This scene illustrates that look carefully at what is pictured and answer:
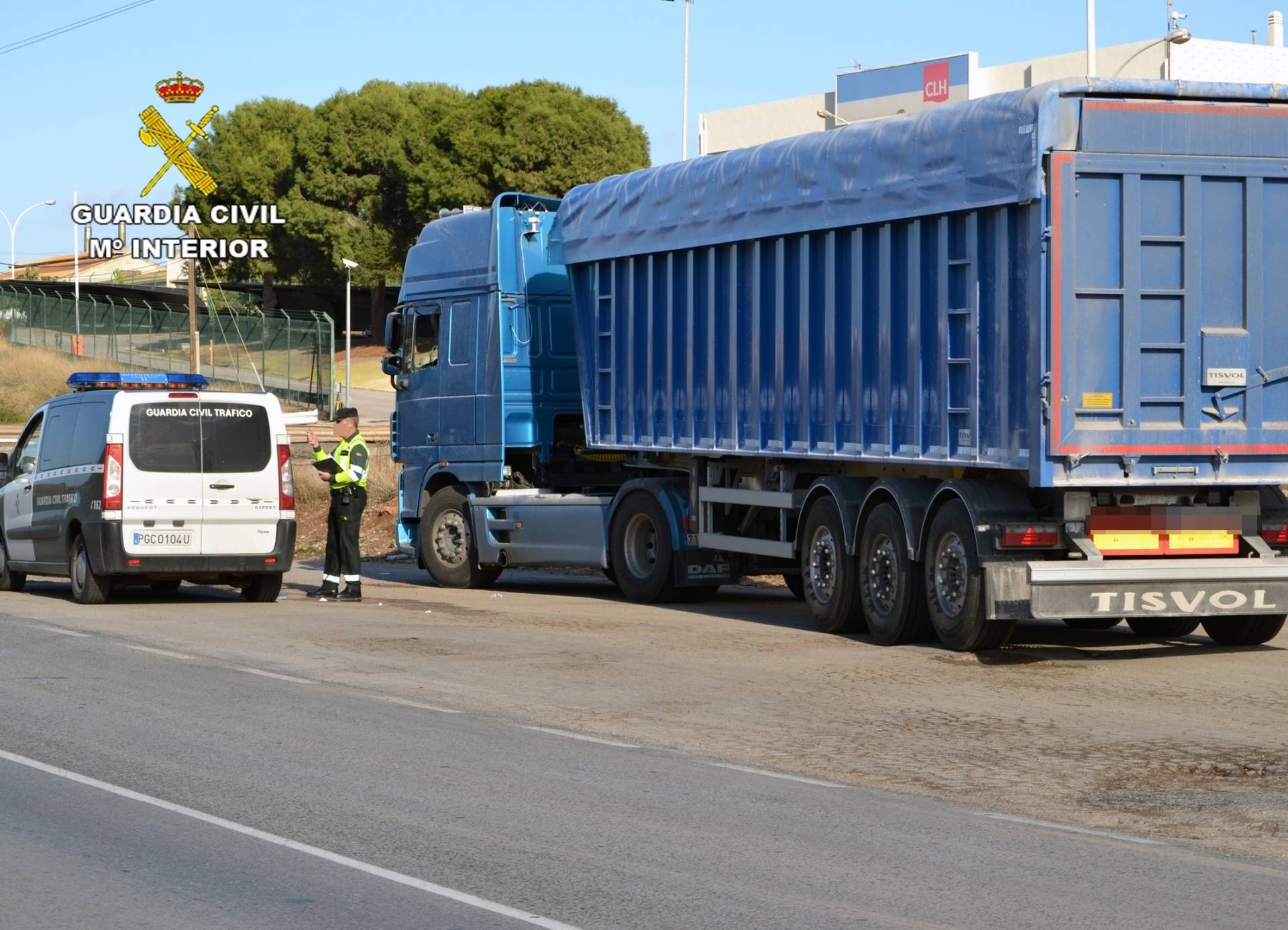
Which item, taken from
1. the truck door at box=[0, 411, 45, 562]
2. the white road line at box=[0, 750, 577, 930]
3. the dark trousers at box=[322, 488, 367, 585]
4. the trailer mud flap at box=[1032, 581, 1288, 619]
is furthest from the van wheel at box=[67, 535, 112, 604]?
the trailer mud flap at box=[1032, 581, 1288, 619]

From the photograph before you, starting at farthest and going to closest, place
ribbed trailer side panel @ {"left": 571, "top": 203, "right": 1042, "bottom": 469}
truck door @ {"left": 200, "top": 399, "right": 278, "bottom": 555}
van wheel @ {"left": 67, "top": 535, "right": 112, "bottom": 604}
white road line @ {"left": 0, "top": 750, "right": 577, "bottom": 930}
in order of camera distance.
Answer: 1. van wheel @ {"left": 67, "top": 535, "right": 112, "bottom": 604}
2. truck door @ {"left": 200, "top": 399, "right": 278, "bottom": 555}
3. ribbed trailer side panel @ {"left": 571, "top": 203, "right": 1042, "bottom": 469}
4. white road line @ {"left": 0, "top": 750, "right": 577, "bottom": 930}

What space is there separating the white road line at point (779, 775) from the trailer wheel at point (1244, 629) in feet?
19.0

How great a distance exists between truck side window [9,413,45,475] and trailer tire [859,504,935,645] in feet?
28.2

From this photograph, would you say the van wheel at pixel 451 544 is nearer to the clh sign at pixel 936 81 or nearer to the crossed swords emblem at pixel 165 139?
the crossed swords emblem at pixel 165 139

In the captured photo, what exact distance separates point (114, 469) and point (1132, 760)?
32.8 ft

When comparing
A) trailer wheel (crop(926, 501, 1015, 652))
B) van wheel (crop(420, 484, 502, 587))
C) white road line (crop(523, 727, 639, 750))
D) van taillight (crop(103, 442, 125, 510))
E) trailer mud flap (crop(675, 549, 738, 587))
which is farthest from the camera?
van wheel (crop(420, 484, 502, 587))

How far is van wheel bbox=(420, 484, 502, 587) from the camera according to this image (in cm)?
1850

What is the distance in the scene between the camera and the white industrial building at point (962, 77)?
166 feet

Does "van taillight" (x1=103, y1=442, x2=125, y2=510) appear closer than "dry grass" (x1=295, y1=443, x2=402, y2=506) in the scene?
Yes

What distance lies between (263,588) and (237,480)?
1.25 meters

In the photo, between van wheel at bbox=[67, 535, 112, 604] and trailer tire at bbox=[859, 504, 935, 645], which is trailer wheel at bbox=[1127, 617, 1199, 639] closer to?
trailer tire at bbox=[859, 504, 935, 645]

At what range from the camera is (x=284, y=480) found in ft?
53.4

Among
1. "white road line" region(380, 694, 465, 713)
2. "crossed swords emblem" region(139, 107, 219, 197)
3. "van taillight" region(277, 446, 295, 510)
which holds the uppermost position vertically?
"crossed swords emblem" region(139, 107, 219, 197)

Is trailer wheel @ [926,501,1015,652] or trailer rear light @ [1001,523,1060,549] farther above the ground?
trailer rear light @ [1001,523,1060,549]
